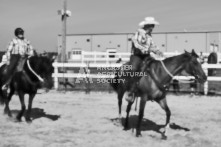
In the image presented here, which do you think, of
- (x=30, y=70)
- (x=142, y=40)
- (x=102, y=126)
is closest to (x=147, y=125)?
(x=102, y=126)

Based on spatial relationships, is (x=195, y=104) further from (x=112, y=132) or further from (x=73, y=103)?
(x=112, y=132)

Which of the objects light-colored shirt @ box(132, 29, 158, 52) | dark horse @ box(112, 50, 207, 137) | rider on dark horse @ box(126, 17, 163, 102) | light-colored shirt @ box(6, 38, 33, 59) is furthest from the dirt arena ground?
light-colored shirt @ box(132, 29, 158, 52)

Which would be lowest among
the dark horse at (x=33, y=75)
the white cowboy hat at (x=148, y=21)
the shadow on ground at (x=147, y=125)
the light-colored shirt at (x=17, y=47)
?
the shadow on ground at (x=147, y=125)

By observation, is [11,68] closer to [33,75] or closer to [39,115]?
[33,75]

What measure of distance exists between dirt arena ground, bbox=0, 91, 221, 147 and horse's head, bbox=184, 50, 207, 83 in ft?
4.28

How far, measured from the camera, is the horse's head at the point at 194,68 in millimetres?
6328

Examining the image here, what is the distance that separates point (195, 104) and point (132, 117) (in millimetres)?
3453

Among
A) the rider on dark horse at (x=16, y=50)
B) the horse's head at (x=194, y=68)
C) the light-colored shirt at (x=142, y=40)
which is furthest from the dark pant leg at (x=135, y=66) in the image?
the rider on dark horse at (x=16, y=50)

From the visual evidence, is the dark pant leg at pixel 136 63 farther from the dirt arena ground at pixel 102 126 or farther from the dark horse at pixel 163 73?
the dirt arena ground at pixel 102 126

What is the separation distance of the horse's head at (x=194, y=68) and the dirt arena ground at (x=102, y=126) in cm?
131

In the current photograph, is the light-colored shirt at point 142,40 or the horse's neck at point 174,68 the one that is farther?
the light-colored shirt at point 142,40

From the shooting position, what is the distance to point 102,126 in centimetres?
739

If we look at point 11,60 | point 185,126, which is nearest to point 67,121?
point 11,60

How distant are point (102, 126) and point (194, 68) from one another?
2672 mm
